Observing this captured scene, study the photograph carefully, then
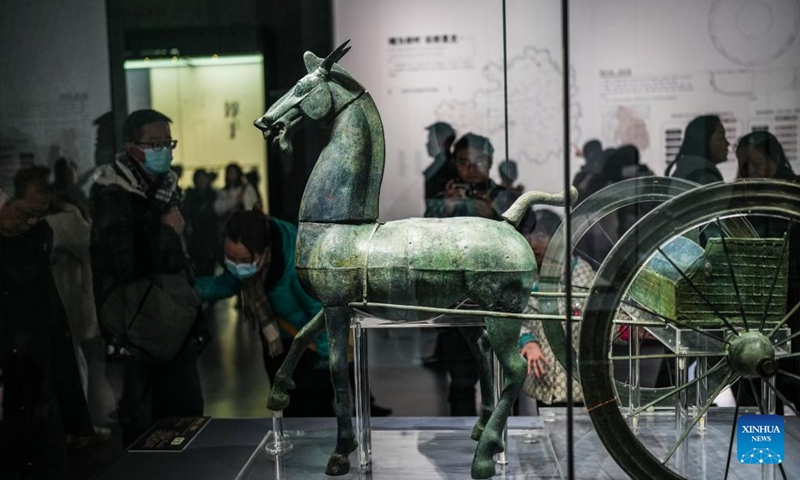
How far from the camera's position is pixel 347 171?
8.89 feet

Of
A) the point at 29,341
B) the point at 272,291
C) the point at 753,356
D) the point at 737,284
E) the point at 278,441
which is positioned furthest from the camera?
the point at 272,291

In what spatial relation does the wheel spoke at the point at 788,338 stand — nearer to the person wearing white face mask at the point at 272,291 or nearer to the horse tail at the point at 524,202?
the horse tail at the point at 524,202

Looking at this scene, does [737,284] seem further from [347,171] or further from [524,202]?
[347,171]

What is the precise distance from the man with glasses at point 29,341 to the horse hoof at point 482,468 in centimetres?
174

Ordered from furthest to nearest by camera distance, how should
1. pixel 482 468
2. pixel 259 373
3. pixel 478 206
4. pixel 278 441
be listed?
pixel 259 373, pixel 478 206, pixel 278 441, pixel 482 468

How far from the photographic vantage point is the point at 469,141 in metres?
3.44

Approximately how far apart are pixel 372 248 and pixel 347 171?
0.89 ft

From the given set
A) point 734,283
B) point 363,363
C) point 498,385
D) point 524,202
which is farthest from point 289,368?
point 734,283

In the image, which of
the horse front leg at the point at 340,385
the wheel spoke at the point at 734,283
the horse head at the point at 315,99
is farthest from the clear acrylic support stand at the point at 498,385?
the horse head at the point at 315,99

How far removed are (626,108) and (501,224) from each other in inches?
21.6

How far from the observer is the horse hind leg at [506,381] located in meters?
2.63

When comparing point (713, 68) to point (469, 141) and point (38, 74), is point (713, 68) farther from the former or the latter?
point (38, 74)

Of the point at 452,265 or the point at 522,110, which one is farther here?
the point at 522,110

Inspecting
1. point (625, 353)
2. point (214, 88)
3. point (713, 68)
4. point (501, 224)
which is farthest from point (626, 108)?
point (214, 88)
